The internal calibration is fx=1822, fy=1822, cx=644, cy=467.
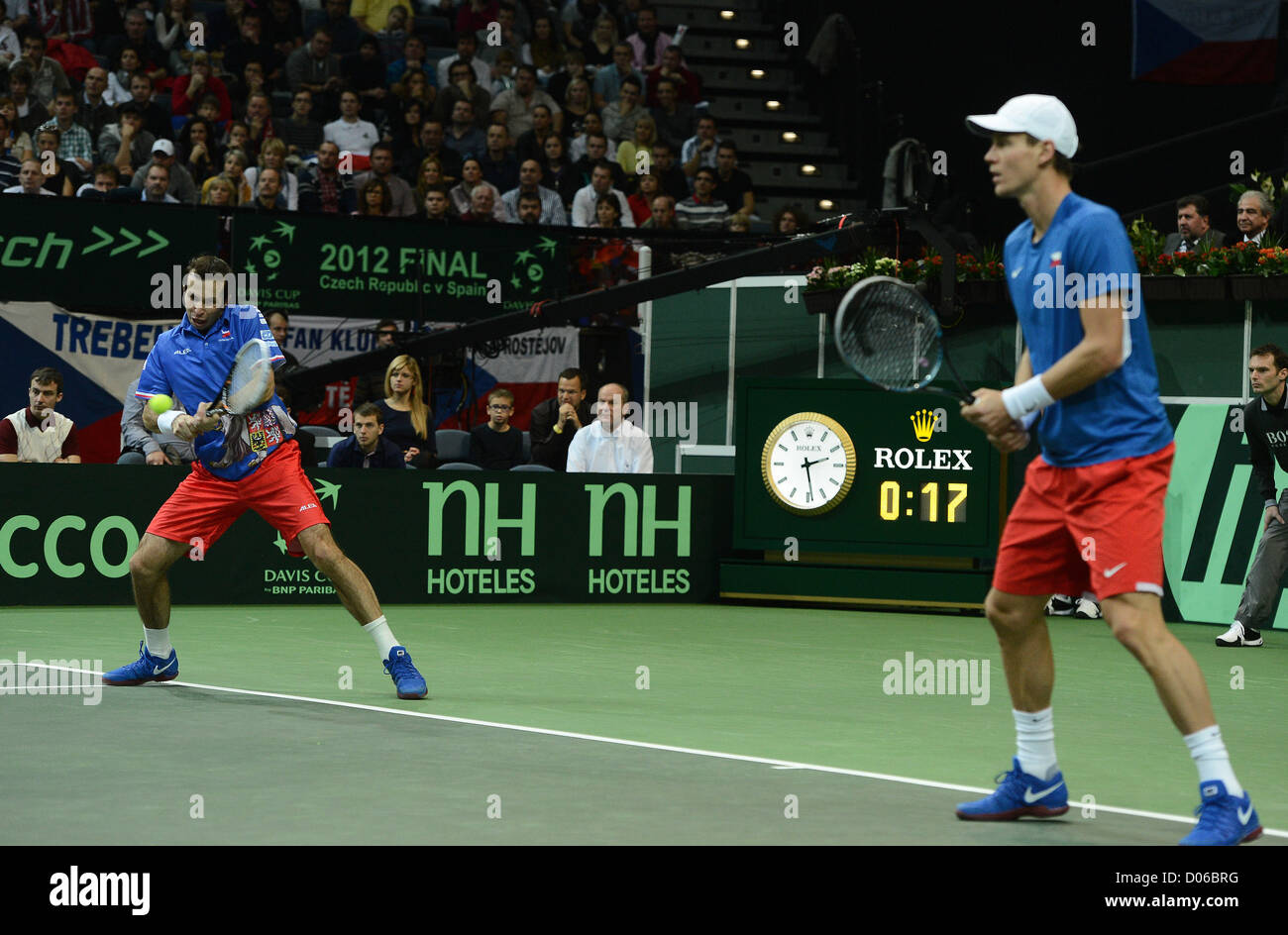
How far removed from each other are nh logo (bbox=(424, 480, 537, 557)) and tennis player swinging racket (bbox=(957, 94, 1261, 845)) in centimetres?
830

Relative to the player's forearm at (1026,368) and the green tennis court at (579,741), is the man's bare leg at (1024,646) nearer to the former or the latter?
the green tennis court at (579,741)

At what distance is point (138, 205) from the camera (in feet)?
47.9

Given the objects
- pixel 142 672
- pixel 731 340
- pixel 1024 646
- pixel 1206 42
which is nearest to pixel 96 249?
pixel 731 340

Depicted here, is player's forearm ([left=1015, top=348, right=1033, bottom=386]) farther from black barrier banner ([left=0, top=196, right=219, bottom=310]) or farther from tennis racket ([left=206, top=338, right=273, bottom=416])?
black barrier banner ([left=0, top=196, right=219, bottom=310])

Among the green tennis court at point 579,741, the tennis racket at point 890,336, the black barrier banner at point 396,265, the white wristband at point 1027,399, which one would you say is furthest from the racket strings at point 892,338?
the black barrier banner at point 396,265

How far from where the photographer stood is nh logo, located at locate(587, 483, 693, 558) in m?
14.0

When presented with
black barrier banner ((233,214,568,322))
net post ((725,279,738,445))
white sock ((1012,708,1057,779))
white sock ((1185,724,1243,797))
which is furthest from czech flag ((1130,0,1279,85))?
white sock ((1185,724,1243,797))

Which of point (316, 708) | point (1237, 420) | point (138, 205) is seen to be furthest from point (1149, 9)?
point (316, 708)

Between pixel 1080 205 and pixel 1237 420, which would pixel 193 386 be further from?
pixel 1237 420

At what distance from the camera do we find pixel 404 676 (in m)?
8.29

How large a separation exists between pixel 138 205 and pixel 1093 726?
9496mm

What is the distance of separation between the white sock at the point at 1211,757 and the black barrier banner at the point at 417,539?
8752mm

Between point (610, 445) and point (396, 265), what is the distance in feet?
8.95

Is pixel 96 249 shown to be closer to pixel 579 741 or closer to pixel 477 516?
pixel 477 516
